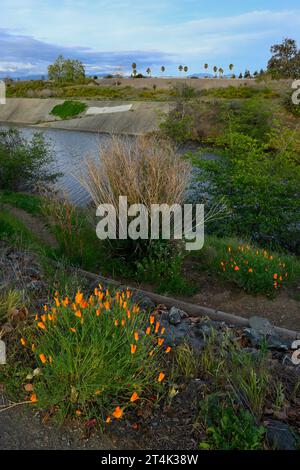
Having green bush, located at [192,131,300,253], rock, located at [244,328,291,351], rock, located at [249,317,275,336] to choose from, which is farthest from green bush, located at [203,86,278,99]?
rock, located at [244,328,291,351]

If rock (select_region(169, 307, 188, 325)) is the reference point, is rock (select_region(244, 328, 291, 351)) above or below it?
below

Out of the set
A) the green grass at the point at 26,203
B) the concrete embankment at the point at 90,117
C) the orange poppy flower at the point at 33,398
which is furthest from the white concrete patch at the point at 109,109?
the orange poppy flower at the point at 33,398

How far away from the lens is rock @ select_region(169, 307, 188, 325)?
507 cm

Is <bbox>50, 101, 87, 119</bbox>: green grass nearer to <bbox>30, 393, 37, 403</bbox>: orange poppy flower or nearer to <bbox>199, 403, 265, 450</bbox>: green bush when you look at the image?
<bbox>30, 393, 37, 403</bbox>: orange poppy flower

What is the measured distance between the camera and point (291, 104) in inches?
1313

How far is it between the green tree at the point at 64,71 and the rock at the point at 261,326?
85661mm

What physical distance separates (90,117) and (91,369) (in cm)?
4389

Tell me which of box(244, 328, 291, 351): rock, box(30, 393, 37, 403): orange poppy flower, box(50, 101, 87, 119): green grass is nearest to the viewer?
box(30, 393, 37, 403): orange poppy flower

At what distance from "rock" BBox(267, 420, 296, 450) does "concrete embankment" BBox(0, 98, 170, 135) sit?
88.7ft

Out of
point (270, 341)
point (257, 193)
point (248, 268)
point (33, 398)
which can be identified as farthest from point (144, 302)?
point (257, 193)

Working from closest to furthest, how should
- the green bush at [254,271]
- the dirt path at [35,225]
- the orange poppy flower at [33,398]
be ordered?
the orange poppy flower at [33,398], the green bush at [254,271], the dirt path at [35,225]

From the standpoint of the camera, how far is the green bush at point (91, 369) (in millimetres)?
3203

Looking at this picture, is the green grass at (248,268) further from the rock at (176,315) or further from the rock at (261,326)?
the rock at (176,315)

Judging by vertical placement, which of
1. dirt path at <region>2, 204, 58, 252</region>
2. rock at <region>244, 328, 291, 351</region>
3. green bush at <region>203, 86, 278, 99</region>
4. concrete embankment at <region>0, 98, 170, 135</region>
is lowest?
rock at <region>244, 328, 291, 351</region>
